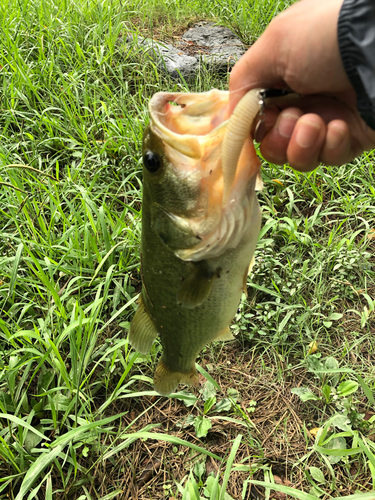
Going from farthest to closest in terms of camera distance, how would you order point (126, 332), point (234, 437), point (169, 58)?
point (169, 58) → point (126, 332) → point (234, 437)

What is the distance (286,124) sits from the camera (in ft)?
4.39

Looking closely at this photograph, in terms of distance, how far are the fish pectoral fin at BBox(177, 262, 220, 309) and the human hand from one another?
53 cm

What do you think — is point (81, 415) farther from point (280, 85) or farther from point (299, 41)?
point (299, 41)

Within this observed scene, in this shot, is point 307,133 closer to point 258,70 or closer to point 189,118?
point 258,70

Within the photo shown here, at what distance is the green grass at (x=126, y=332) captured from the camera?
2098 mm

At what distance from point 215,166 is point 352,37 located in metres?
0.56

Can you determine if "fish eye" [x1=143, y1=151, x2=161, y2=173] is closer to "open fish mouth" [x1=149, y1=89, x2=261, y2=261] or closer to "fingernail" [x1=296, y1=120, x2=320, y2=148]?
"open fish mouth" [x1=149, y1=89, x2=261, y2=261]

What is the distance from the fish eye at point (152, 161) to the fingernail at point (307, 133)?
20.1 inches

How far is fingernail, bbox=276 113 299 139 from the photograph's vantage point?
1.33 meters

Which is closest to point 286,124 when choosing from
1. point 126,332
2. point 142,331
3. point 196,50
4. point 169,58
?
point 142,331

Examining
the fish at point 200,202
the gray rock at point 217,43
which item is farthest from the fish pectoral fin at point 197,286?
the gray rock at point 217,43

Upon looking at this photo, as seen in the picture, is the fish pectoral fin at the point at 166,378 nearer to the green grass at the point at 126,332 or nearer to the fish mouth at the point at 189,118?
the green grass at the point at 126,332

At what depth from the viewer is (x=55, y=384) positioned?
2.29m

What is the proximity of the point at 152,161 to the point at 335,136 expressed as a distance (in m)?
0.67
